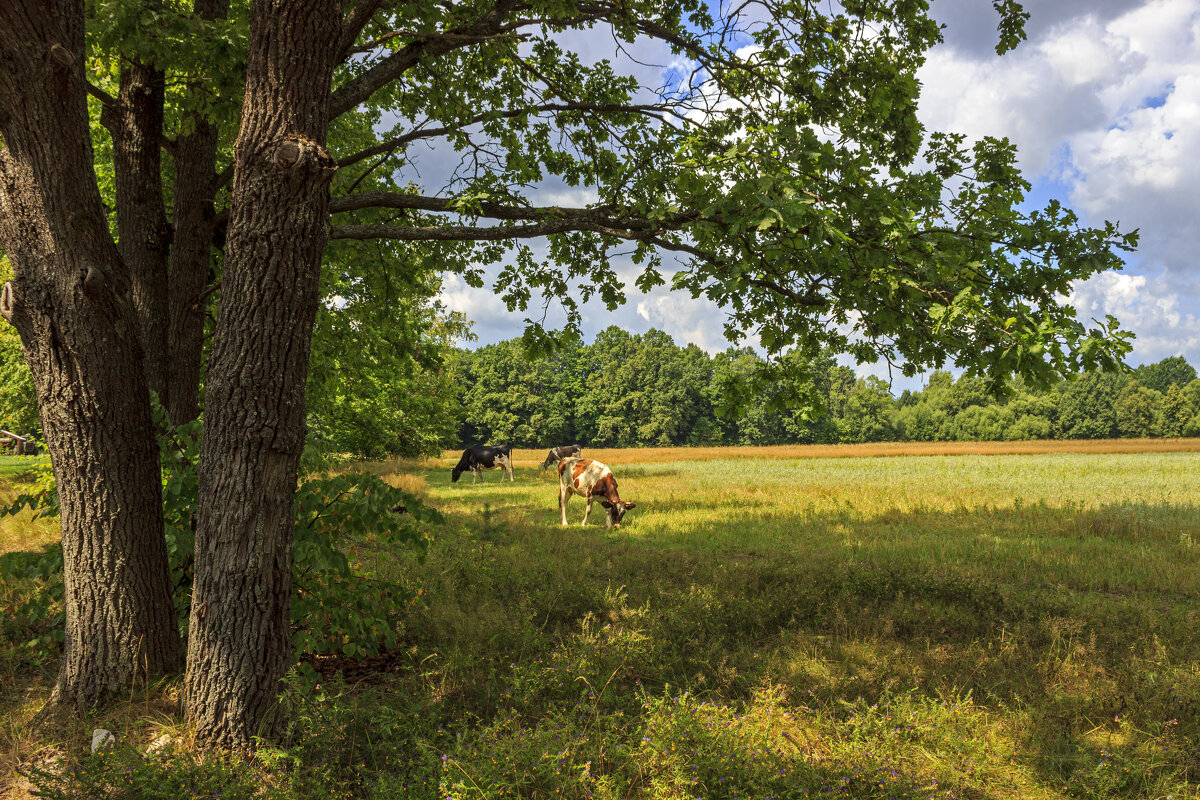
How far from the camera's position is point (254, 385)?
4.18 m

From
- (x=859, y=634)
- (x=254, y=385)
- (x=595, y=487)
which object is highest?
(x=254, y=385)

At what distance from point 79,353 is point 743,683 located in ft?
20.0

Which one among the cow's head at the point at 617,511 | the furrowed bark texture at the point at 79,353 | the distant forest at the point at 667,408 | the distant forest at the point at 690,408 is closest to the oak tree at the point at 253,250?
the furrowed bark texture at the point at 79,353

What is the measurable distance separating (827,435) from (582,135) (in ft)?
279

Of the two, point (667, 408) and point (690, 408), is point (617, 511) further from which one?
point (690, 408)

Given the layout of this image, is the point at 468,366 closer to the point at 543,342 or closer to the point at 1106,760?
the point at 543,342

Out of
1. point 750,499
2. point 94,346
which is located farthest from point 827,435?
point 94,346

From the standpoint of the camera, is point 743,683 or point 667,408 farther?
point 667,408

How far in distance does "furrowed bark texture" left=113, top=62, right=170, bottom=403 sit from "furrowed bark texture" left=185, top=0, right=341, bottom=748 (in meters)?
2.81

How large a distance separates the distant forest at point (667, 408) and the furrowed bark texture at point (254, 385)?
213 feet

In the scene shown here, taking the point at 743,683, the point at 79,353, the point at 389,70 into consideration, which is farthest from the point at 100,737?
the point at 389,70

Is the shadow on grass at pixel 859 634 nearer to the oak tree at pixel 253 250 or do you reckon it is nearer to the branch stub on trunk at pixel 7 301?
the oak tree at pixel 253 250

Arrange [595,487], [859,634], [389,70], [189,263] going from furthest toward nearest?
[595,487]
[859,634]
[189,263]
[389,70]

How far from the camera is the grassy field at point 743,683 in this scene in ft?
12.7
